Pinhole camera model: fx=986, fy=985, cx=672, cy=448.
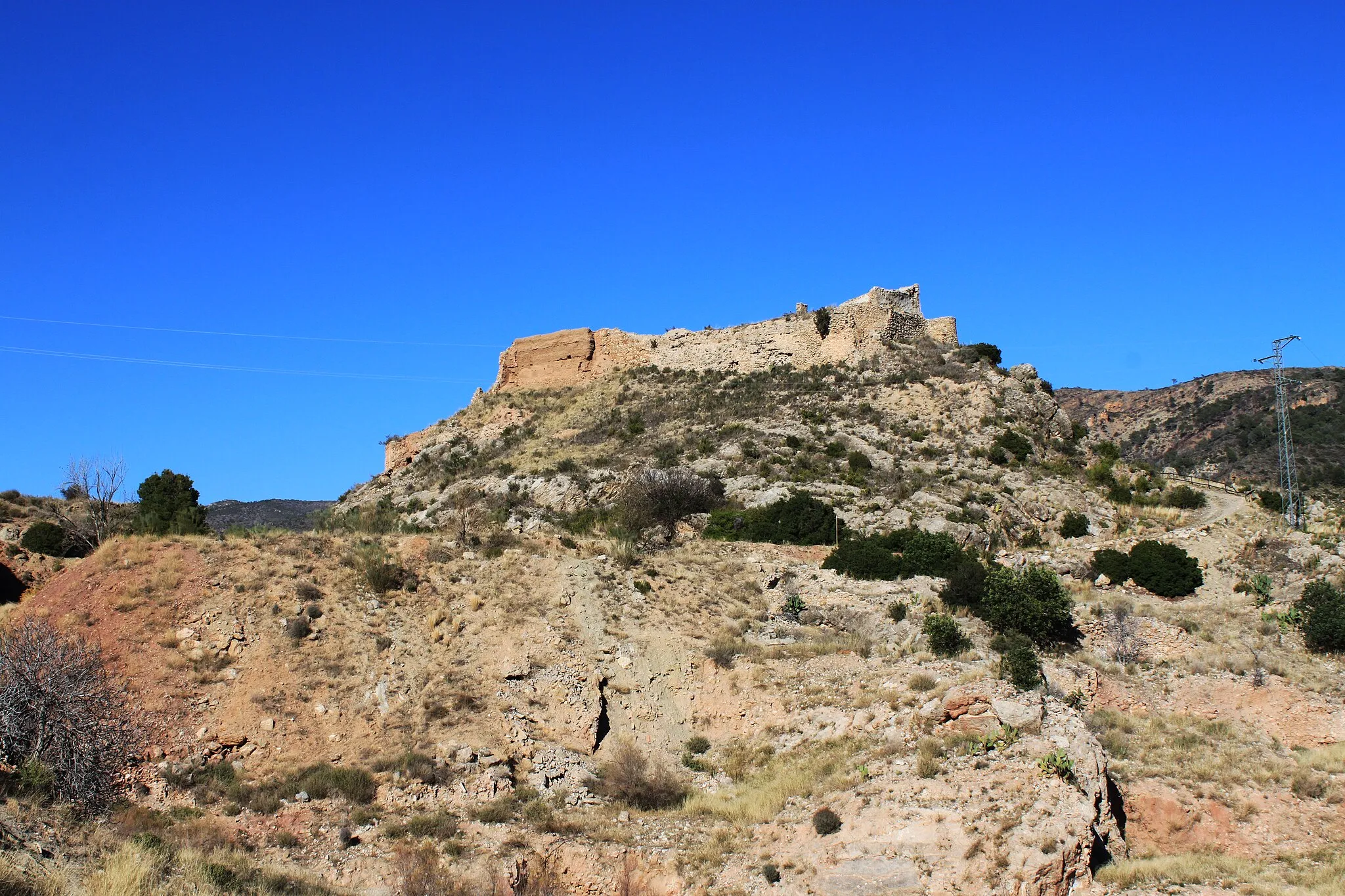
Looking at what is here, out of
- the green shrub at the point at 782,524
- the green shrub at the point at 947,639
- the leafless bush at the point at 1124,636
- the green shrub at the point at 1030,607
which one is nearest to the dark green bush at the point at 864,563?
the green shrub at the point at 782,524

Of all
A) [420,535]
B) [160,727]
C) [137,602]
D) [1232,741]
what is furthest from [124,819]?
[1232,741]

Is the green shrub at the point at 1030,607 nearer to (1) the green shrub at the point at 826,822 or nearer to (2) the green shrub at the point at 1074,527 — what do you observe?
(1) the green shrub at the point at 826,822

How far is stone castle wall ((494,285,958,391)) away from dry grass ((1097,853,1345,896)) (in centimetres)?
3105

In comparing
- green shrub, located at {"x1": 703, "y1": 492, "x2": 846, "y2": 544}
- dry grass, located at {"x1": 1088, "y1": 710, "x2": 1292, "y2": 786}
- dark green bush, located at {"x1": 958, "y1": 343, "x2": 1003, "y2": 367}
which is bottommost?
dry grass, located at {"x1": 1088, "y1": 710, "x2": 1292, "y2": 786}

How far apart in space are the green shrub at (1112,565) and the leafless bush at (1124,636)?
282 cm

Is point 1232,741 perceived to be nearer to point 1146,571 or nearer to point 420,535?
point 1146,571

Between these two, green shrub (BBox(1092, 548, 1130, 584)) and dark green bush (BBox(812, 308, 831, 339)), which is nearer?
green shrub (BBox(1092, 548, 1130, 584))

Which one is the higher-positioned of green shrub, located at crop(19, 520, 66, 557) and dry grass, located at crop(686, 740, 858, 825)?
green shrub, located at crop(19, 520, 66, 557)

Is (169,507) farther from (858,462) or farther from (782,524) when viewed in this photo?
(858,462)

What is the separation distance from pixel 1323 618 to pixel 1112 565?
5.13 m

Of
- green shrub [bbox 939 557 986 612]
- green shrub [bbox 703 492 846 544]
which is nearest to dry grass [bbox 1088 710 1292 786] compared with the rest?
green shrub [bbox 939 557 986 612]

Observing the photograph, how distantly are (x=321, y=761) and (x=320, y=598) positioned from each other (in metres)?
4.28

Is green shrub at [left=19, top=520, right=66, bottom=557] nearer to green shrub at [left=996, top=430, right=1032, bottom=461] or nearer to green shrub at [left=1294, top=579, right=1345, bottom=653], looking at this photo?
Answer: green shrub at [left=1294, top=579, right=1345, bottom=653]

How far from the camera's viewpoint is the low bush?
14875 millimetres
